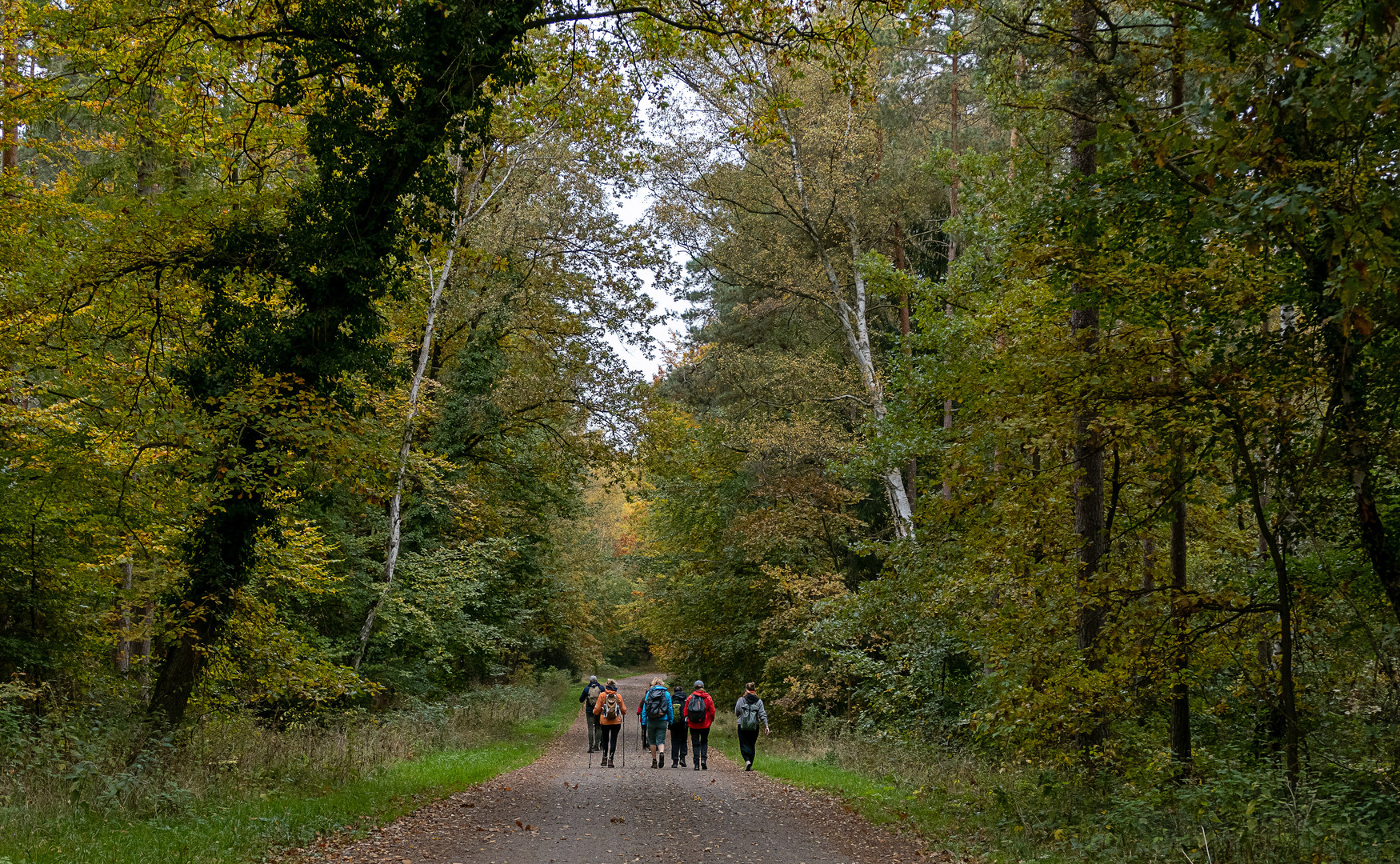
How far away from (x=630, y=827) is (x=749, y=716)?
5954 millimetres

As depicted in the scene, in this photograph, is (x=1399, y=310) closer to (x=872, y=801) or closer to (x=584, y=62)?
(x=872, y=801)

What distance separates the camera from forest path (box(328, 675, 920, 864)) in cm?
752

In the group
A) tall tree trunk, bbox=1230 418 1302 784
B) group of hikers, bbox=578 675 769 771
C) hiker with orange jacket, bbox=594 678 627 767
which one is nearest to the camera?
tall tree trunk, bbox=1230 418 1302 784

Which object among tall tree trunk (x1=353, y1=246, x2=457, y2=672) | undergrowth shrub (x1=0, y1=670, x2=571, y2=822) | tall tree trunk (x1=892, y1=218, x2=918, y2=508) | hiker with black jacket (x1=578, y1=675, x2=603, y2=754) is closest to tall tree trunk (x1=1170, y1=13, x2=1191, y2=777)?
undergrowth shrub (x1=0, y1=670, x2=571, y2=822)

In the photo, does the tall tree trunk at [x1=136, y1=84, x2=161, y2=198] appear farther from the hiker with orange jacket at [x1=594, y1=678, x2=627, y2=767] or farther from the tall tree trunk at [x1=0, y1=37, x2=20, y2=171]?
the hiker with orange jacket at [x1=594, y1=678, x2=627, y2=767]

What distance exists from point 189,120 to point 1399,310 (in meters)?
11.9

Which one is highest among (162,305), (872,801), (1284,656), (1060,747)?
(162,305)

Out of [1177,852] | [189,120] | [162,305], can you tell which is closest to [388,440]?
[162,305]

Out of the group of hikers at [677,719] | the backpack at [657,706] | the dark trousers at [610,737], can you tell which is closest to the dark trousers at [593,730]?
the dark trousers at [610,737]

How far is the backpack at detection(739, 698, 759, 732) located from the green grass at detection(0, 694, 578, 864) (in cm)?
509

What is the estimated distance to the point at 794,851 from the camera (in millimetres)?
7781

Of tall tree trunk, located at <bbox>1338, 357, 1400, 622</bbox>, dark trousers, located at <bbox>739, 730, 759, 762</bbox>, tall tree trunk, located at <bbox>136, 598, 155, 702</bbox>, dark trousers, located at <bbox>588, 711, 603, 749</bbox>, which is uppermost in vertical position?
tall tree trunk, located at <bbox>1338, 357, 1400, 622</bbox>

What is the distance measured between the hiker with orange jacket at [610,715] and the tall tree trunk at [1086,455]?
8.30m

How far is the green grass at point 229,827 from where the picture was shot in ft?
19.5
